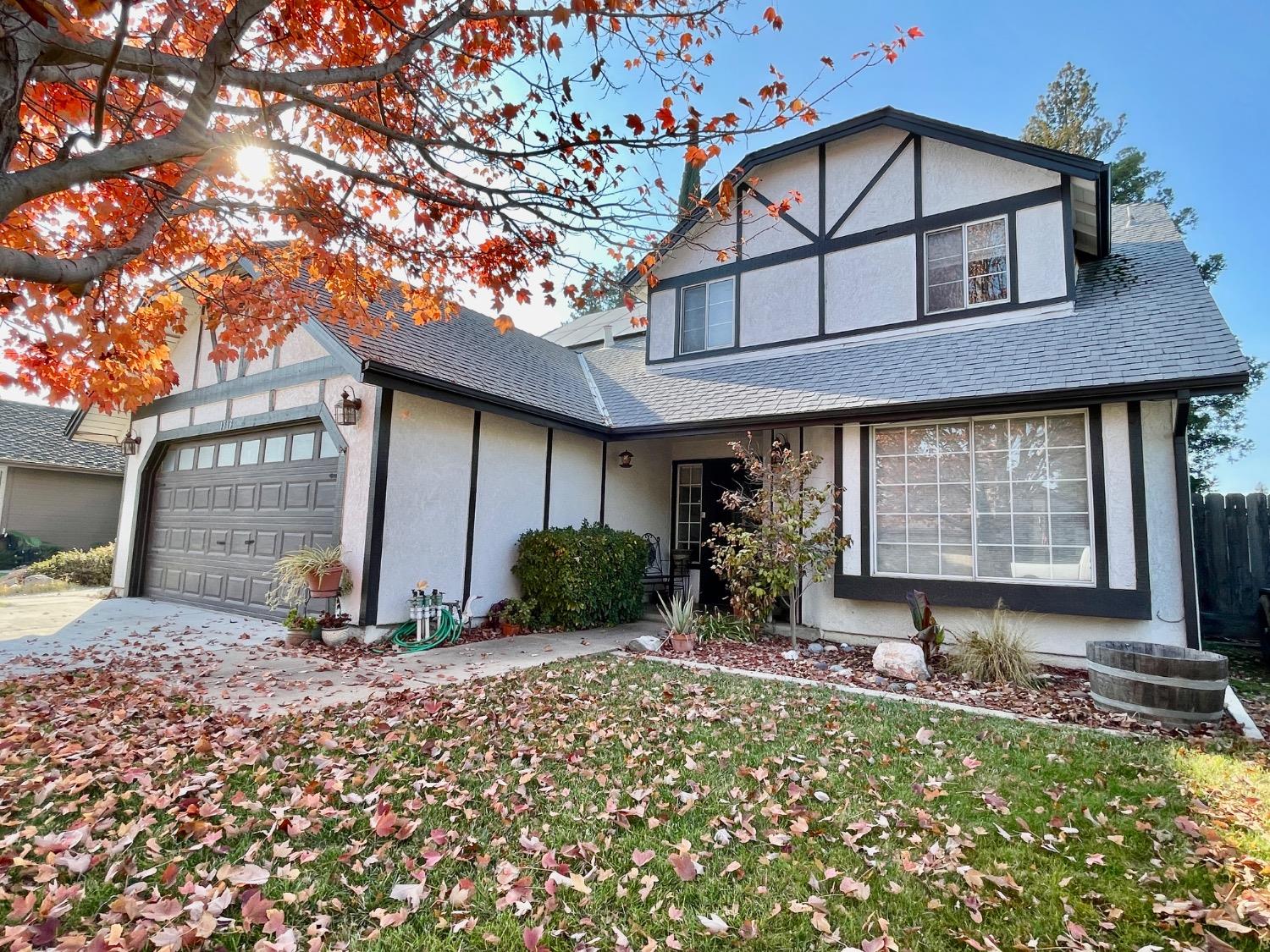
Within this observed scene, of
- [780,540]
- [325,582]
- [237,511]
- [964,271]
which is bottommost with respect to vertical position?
[325,582]

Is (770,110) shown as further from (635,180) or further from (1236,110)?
(1236,110)

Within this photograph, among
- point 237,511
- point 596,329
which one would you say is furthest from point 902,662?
point 596,329

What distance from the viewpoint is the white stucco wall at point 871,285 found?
8.71 metres

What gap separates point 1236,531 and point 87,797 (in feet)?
41.4

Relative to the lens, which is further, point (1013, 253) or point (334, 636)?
point (1013, 253)

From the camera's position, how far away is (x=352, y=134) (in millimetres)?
5758

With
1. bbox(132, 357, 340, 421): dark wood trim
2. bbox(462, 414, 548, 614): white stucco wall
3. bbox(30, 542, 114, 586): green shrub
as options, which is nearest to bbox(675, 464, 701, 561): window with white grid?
bbox(462, 414, 548, 614): white stucco wall

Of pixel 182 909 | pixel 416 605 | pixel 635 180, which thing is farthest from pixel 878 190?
pixel 182 909

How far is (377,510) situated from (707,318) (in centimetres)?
659

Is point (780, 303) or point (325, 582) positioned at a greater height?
point (780, 303)

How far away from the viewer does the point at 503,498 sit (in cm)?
858

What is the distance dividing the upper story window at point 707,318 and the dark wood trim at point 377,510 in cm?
566

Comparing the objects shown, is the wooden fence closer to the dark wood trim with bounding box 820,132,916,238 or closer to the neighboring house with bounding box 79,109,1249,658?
the neighboring house with bounding box 79,109,1249,658

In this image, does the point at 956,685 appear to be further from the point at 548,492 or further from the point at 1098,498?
the point at 548,492
